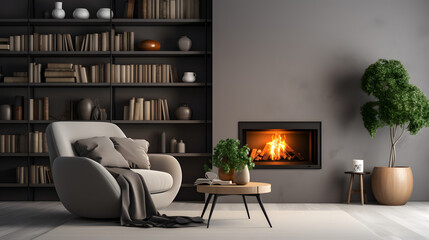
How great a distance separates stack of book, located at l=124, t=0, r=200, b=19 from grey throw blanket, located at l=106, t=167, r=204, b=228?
2515mm

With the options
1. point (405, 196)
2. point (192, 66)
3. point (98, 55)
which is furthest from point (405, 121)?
point (98, 55)

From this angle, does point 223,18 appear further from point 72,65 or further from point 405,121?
A: point 405,121

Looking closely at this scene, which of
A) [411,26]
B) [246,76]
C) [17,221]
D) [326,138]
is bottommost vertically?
[17,221]

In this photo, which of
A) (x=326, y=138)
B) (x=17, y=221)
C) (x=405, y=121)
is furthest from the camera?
(x=326, y=138)

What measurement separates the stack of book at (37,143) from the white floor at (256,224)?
80cm

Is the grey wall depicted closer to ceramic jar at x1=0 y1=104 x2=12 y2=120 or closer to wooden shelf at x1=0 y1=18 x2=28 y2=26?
wooden shelf at x1=0 y1=18 x2=28 y2=26

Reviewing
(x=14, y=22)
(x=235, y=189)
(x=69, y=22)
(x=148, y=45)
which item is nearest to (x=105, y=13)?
(x=69, y=22)

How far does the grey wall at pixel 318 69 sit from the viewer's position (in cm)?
646

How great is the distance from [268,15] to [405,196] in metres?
2.59

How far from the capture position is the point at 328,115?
21.2ft

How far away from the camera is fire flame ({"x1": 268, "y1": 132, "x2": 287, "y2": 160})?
6695 mm

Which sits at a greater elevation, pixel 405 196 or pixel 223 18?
pixel 223 18

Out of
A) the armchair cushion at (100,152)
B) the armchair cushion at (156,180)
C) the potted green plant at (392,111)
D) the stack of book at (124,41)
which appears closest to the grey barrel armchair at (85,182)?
the armchair cushion at (156,180)

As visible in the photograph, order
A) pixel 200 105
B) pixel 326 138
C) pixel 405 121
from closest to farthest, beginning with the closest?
pixel 405 121 → pixel 326 138 → pixel 200 105
